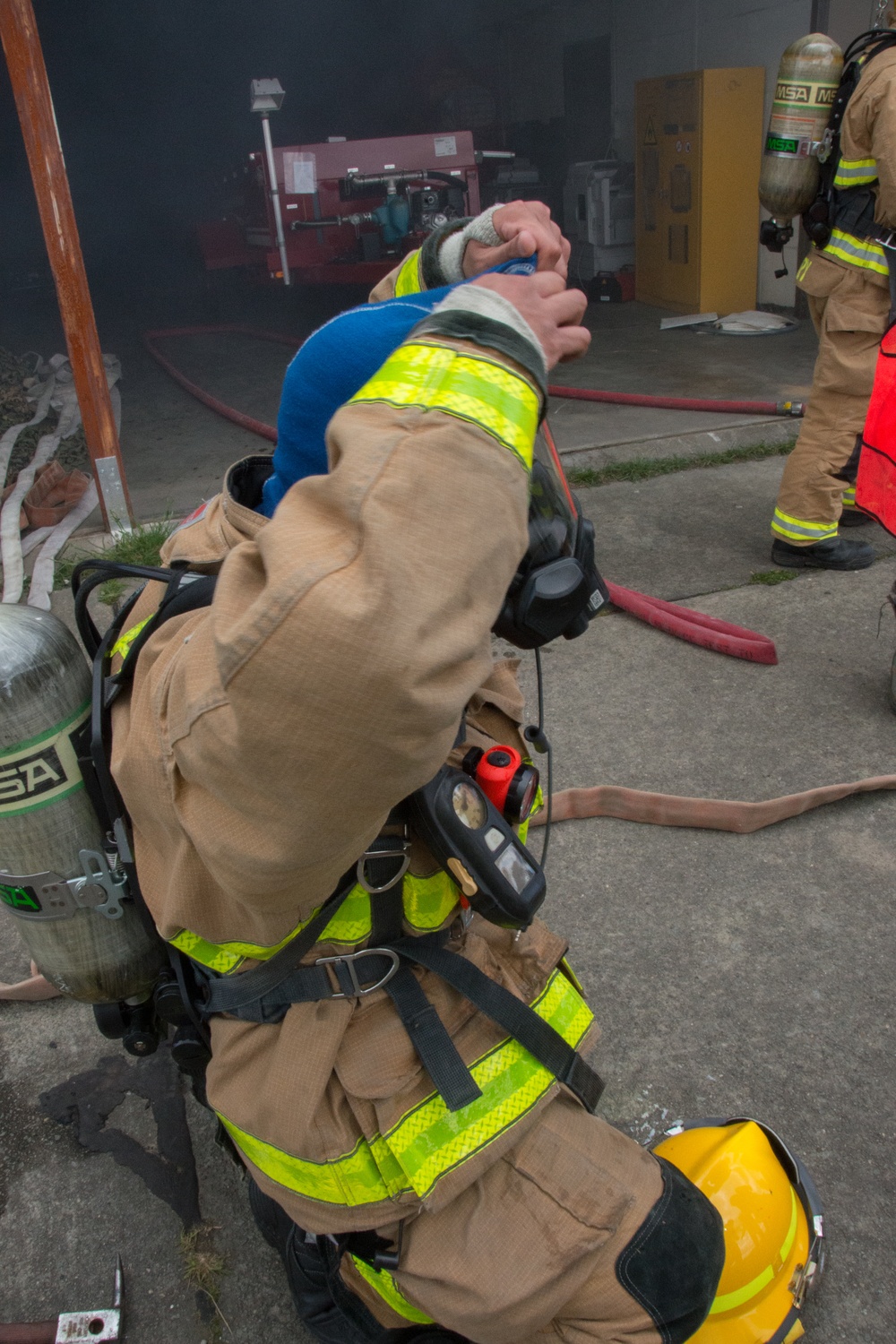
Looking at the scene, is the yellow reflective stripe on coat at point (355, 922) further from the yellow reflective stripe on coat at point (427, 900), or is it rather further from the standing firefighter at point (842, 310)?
the standing firefighter at point (842, 310)

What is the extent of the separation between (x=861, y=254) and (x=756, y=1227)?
366 centimetres

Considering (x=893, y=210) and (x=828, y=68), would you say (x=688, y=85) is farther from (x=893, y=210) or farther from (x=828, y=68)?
(x=893, y=210)

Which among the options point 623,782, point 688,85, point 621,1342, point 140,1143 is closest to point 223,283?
point 688,85

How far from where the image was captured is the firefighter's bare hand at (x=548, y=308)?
1046 millimetres

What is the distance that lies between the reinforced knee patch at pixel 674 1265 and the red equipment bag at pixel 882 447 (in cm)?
195

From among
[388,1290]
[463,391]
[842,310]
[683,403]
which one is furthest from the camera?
[683,403]

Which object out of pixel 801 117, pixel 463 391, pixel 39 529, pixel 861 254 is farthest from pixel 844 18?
pixel 463 391

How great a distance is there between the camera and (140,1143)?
6.83 ft

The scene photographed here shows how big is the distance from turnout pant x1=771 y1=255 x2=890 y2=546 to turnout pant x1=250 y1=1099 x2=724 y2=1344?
322 centimetres

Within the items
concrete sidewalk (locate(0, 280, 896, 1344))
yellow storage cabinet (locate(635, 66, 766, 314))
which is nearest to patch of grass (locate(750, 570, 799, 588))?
concrete sidewalk (locate(0, 280, 896, 1344))

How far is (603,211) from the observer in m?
9.52

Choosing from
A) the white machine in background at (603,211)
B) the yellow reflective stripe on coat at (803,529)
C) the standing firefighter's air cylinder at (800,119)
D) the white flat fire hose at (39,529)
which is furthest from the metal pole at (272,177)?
the white machine in background at (603,211)

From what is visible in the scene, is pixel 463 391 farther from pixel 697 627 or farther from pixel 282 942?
pixel 697 627

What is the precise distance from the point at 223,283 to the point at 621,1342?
13819mm
